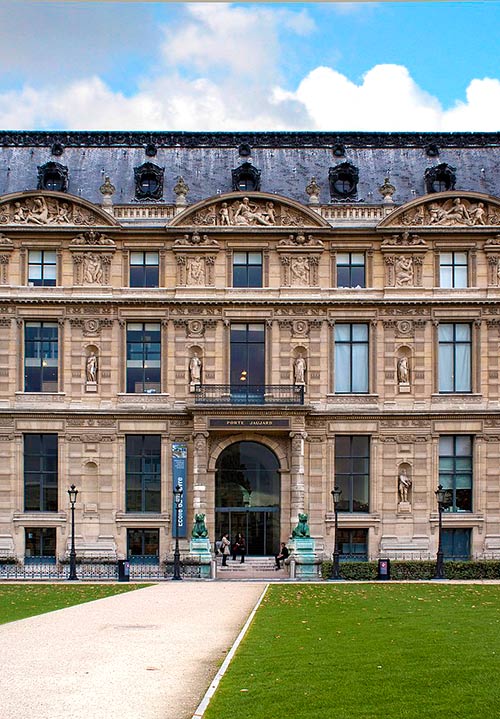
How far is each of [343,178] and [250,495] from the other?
19.4 meters

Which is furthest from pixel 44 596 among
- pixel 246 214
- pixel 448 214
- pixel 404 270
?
pixel 448 214

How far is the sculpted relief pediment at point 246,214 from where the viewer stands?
210ft

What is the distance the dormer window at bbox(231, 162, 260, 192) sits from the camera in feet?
217

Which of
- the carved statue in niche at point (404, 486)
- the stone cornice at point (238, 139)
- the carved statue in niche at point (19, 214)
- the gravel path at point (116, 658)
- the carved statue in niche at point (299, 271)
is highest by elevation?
the stone cornice at point (238, 139)

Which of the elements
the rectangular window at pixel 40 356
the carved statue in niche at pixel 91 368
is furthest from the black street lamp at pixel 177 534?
the rectangular window at pixel 40 356

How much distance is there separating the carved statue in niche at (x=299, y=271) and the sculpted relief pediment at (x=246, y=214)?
1969 millimetres

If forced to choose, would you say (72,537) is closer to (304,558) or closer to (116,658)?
(304,558)

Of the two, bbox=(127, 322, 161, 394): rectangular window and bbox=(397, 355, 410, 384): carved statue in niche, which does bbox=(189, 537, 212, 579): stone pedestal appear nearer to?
bbox=(127, 322, 161, 394): rectangular window

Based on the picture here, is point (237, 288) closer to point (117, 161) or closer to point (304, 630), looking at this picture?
point (117, 161)

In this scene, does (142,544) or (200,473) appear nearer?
(200,473)

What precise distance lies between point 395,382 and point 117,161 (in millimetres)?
21423

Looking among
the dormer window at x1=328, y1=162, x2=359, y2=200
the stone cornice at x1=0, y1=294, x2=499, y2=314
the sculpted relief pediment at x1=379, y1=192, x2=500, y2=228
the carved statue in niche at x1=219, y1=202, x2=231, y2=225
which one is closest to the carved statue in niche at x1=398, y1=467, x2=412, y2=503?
the stone cornice at x1=0, y1=294, x2=499, y2=314

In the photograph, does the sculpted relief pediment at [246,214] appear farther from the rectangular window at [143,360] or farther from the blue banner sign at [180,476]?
the blue banner sign at [180,476]

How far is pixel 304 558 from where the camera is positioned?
191 ft
